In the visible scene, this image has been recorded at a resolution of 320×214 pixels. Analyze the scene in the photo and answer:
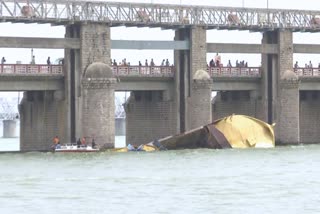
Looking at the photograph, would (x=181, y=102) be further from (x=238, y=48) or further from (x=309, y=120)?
(x=309, y=120)

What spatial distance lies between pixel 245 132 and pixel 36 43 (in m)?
18.7

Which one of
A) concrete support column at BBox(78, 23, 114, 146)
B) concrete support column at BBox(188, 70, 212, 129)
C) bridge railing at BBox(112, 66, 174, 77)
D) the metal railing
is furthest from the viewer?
concrete support column at BBox(188, 70, 212, 129)

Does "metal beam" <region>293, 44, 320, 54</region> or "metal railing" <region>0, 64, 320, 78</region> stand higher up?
"metal beam" <region>293, 44, 320, 54</region>

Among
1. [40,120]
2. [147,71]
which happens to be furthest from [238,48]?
[40,120]

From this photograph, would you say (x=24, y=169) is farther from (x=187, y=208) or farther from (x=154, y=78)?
(x=154, y=78)

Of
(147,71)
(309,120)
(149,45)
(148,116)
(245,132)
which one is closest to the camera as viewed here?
(245,132)

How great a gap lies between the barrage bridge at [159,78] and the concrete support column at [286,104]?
93 mm

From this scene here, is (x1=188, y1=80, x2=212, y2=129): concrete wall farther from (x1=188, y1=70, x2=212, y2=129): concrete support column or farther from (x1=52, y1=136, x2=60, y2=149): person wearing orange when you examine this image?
(x1=52, y1=136, x2=60, y2=149): person wearing orange

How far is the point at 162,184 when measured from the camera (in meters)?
53.8

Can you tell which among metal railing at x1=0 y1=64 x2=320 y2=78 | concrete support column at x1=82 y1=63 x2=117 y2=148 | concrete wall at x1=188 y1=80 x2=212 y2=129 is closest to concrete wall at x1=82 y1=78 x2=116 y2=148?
concrete support column at x1=82 y1=63 x2=117 y2=148

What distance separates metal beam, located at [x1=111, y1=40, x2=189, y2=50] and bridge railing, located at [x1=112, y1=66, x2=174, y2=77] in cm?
195

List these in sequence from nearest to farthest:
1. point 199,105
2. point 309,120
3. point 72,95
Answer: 1. point 72,95
2. point 199,105
3. point 309,120

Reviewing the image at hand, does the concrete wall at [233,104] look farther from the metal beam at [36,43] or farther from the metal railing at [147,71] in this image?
the metal beam at [36,43]

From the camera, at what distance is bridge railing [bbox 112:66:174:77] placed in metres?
96.3
